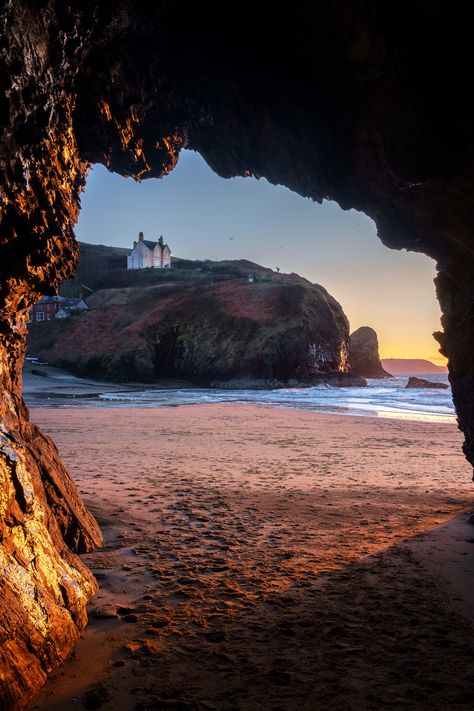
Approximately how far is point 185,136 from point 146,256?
79816 millimetres

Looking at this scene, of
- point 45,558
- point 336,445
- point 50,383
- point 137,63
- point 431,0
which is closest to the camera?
point 45,558

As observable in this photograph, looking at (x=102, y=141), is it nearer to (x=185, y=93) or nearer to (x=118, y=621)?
(x=185, y=93)

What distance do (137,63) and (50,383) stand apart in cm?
2906

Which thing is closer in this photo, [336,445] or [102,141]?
[102,141]

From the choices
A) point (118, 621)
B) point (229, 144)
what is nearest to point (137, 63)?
point (229, 144)

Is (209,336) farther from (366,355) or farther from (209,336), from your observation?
(366,355)

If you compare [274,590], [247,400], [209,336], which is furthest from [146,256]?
[274,590]

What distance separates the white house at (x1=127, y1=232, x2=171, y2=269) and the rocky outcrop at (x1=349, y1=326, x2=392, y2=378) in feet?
131

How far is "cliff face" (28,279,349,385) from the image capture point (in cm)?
3766

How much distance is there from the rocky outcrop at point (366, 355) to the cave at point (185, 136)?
2255 inches

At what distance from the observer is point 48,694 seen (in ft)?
6.58

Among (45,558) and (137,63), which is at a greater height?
(137,63)

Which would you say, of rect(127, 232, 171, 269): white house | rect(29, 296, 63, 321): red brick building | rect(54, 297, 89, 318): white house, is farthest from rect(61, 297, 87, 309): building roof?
rect(127, 232, 171, 269): white house

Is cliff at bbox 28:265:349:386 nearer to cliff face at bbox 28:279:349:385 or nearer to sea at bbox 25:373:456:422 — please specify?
cliff face at bbox 28:279:349:385
